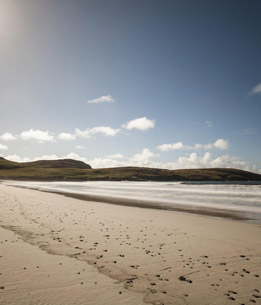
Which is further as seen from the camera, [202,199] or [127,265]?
[202,199]

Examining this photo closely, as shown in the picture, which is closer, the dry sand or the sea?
the dry sand

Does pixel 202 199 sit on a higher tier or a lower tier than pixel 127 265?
lower

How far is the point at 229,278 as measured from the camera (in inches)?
274

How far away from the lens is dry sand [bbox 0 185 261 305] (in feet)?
19.0

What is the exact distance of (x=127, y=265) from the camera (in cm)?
776

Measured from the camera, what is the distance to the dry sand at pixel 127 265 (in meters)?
5.80

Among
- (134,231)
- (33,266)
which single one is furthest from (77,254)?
(134,231)

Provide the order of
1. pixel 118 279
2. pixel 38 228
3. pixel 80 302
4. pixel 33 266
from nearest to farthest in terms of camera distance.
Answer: pixel 80 302
pixel 118 279
pixel 33 266
pixel 38 228

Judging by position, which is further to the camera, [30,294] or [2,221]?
[2,221]

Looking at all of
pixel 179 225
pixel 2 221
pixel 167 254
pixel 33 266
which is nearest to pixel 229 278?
pixel 167 254

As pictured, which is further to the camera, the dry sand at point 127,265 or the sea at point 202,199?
the sea at point 202,199

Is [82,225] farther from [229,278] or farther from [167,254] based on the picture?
[229,278]

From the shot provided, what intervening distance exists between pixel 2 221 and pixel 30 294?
10011 millimetres

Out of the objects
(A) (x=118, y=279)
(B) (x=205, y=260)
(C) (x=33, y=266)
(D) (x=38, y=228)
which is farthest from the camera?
(D) (x=38, y=228)
